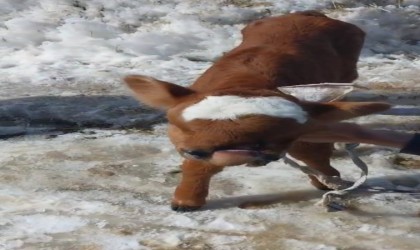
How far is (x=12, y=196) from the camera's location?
4.29 m

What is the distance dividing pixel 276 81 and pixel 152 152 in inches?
46.6

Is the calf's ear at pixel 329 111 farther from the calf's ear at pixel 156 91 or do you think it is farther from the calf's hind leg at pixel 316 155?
the calf's hind leg at pixel 316 155

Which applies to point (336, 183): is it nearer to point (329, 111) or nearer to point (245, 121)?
point (329, 111)

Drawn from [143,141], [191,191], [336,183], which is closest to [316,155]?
[336,183]

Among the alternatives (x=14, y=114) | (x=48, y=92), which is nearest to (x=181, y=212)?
(x=14, y=114)

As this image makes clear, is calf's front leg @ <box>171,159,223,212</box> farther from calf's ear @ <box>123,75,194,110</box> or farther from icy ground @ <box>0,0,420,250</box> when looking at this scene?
calf's ear @ <box>123,75,194,110</box>

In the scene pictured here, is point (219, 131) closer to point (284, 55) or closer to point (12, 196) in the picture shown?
point (284, 55)

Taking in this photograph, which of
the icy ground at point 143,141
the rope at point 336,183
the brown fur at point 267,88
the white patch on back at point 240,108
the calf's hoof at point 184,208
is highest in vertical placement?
the white patch on back at point 240,108

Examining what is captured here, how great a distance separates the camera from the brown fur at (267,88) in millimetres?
3334

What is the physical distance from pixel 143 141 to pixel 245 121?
6.22 ft

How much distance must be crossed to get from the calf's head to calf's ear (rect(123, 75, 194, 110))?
0.04m

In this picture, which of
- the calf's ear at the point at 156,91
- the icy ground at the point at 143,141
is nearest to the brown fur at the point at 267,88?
the calf's ear at the point at 156,91

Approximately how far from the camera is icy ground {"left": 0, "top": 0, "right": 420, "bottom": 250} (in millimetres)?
3922

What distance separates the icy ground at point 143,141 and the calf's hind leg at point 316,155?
4.7 inches
